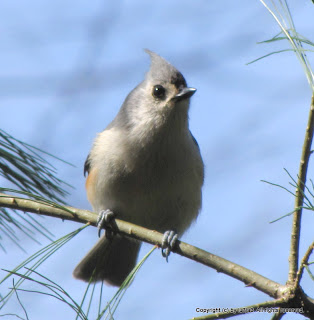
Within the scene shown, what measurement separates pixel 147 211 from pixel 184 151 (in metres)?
0.42

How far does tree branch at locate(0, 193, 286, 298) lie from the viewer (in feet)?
5.34

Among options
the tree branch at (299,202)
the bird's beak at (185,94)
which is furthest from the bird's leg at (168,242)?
the bird's beak at (185,94)

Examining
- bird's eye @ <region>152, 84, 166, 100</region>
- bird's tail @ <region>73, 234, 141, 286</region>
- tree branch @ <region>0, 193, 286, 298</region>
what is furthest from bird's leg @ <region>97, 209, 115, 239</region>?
bird's eye @ <region>152, 84, 166, 100</region>

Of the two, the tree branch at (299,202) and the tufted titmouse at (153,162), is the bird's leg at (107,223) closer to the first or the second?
the tufted titmouse at (153,162)

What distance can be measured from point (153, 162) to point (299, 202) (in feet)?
5.37

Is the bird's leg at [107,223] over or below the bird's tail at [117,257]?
below

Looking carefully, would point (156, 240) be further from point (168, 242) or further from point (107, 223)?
point (107, 223)

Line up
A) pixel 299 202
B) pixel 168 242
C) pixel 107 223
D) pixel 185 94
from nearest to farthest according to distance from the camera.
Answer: pixel 299 202 < pixel 168 242 < pixel 107 223 < pixel 185 94

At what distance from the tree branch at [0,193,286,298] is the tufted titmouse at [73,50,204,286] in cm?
88

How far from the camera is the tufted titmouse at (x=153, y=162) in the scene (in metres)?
3.06

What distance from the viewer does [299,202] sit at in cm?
149

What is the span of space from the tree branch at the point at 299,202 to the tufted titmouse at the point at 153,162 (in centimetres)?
154

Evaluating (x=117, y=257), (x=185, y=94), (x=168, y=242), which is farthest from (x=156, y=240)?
(x=117, y=257)

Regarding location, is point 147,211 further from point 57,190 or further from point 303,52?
point 303,52
